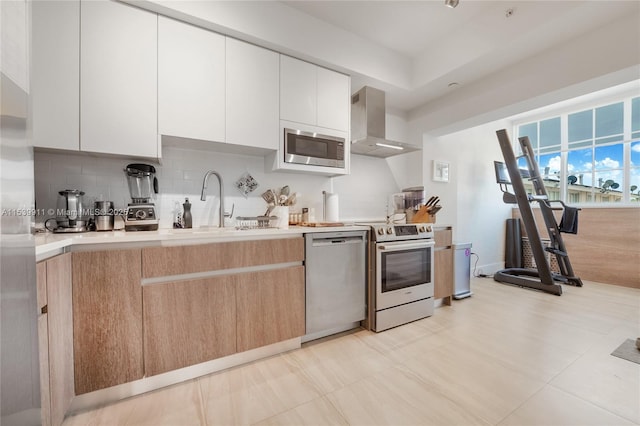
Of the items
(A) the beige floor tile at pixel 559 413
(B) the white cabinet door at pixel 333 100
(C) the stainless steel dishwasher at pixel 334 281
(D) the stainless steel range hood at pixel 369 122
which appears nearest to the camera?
(A) the beige floor tile at pixel 559 413

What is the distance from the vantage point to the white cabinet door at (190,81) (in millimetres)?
1778

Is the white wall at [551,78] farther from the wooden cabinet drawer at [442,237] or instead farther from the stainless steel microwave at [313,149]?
the stainless steel microwave at [313,149]

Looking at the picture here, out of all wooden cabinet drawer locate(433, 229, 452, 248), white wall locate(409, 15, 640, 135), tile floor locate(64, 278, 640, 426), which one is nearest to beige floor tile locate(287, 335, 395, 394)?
tile floor locate(64, 278, 640, 426)

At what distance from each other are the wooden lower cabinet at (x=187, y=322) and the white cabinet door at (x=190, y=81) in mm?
1098

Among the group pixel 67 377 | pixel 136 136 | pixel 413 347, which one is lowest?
pixel 413 347

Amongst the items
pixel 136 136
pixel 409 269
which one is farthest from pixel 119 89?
pixel 409 269

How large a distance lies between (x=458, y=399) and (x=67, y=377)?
198cm

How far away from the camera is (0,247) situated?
1.17ft

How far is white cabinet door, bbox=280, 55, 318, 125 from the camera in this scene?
2.24 m

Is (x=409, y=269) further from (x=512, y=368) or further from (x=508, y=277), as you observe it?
(x=508, y=277)

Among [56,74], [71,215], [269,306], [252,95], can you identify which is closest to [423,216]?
[269,306]

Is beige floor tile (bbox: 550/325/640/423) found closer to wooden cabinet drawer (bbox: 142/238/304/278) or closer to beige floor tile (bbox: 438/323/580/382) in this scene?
beige floor tile (bbox: 438/323/580/382)

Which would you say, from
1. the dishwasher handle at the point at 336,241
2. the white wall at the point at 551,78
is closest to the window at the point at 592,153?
the white wall at the point at 551,78

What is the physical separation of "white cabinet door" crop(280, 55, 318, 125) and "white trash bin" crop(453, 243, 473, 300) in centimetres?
222
